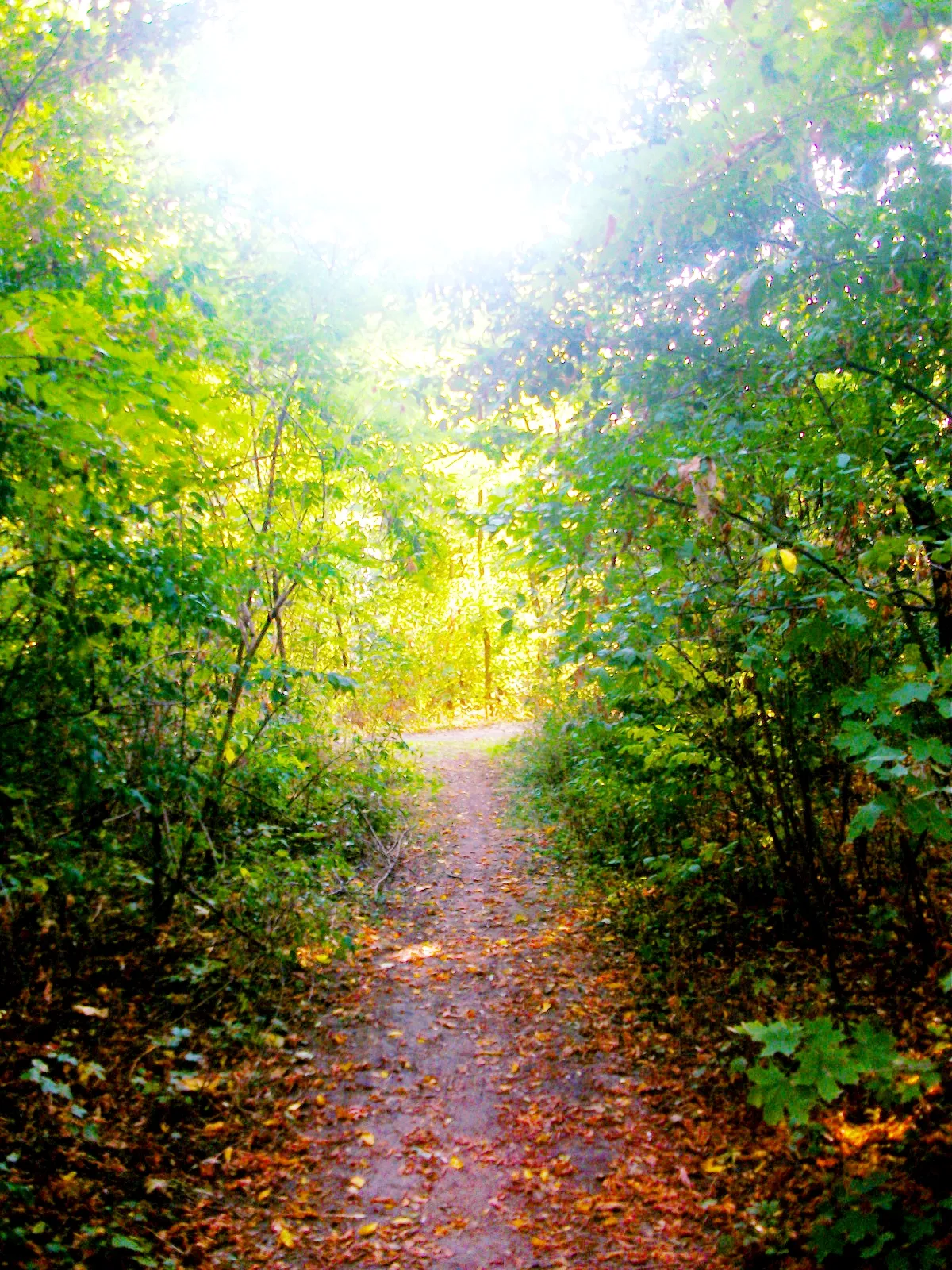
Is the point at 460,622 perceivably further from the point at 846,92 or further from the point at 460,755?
the point at 846,92

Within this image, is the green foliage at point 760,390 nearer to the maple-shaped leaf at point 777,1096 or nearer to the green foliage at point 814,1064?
the green foliage at point 814,1064

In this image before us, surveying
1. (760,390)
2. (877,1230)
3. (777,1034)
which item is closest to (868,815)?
(777,1034)

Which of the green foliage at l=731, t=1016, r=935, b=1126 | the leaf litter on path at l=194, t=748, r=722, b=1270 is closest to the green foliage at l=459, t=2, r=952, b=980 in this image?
the green foliage at l=731, t=1016, r=935, b=1126

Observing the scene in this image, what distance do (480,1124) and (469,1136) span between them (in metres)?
0.13

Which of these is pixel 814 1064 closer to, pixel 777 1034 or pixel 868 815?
pixel 777 1034

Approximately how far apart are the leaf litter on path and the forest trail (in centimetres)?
1

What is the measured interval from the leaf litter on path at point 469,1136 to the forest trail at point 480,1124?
11mm

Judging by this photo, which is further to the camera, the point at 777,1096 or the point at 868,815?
the point at 777,1096

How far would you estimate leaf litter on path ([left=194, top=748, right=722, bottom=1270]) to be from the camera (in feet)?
11.5

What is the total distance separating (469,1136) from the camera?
14.1 ft

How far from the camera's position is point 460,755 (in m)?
16.6

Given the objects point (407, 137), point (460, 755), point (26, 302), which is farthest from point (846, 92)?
point (460, 755)

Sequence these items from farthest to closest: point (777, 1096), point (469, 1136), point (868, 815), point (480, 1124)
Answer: point (480, 1124) < point (469, 1136) < point (777, 1096) < point (868, 815)

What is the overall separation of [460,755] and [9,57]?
13.1 meters
